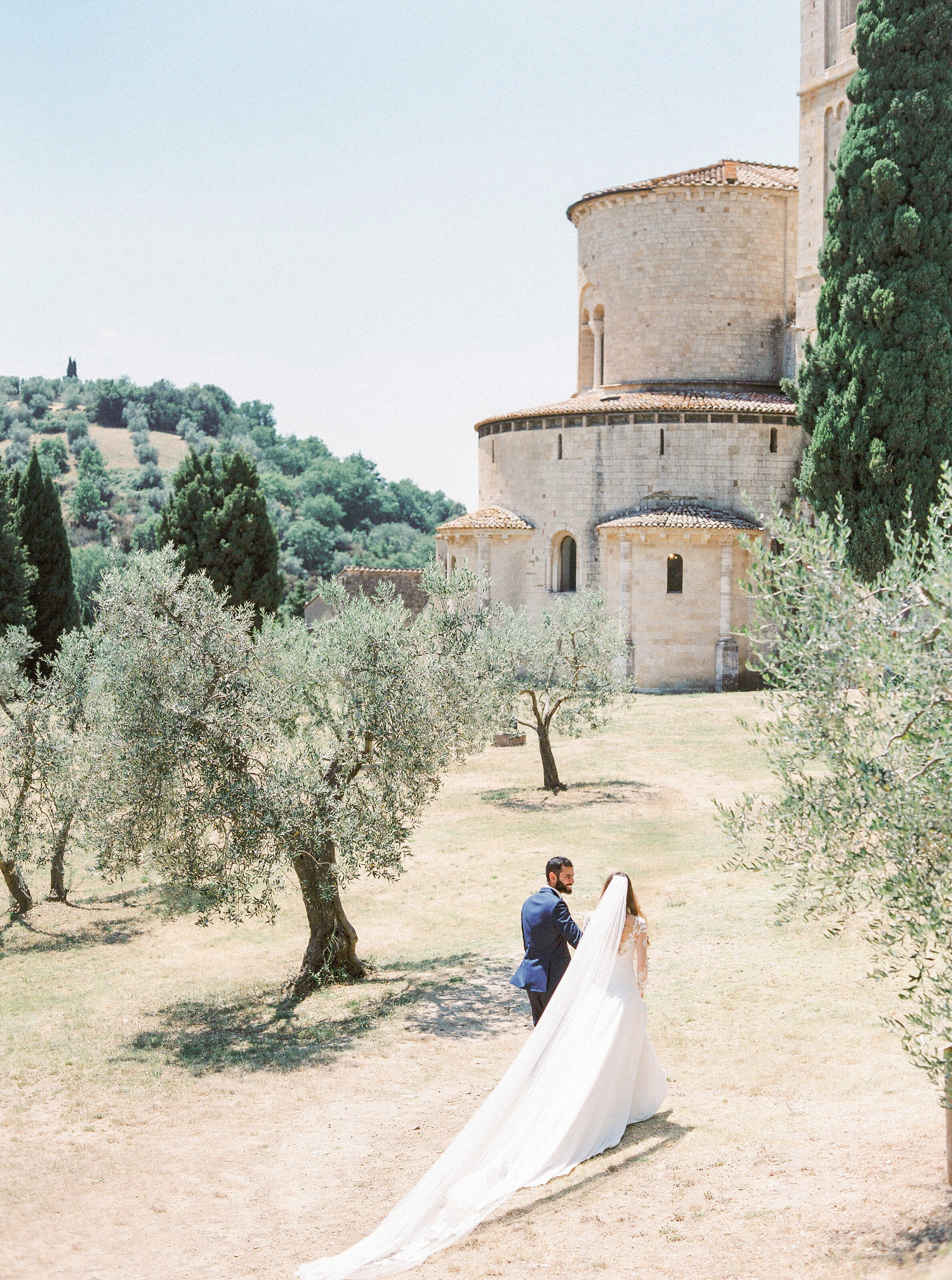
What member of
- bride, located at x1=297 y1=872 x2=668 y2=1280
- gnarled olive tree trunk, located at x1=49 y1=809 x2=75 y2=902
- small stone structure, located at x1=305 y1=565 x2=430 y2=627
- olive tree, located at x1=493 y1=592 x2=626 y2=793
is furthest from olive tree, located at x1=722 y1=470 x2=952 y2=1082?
small stone structure, located at x1=305 y1=565 x2=430 y2=627

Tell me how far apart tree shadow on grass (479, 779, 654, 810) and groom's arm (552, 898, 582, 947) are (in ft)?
41.9

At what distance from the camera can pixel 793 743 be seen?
257 inches

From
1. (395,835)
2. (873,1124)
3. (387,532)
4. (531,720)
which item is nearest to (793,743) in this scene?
(873,1124)

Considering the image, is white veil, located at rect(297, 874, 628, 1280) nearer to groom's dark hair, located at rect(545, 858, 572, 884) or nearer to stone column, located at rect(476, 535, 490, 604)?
groom's dark hair, located at rect(545, 858, 572, 884)

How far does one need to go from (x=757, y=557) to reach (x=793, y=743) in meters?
1.07

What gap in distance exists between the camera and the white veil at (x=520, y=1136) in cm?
688

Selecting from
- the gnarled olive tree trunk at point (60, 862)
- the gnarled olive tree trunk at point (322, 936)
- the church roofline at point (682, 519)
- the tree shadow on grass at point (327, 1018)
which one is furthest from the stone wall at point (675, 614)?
the gnarled olive tree trunk at point (322, 936)

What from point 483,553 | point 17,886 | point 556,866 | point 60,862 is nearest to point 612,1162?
point 556,866

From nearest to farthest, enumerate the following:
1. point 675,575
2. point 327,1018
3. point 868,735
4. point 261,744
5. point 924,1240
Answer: point 924,1240
point 868,735
point 261,744
point 327,1018
point 675,575

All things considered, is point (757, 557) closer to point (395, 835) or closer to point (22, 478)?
point (395, 835)

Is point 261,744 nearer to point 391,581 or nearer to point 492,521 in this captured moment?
point 492,521

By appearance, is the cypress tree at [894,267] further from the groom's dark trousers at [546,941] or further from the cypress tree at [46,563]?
the cypress tree at [46,563]

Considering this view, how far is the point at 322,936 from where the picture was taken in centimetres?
1366

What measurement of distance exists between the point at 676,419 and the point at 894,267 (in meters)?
9.33
